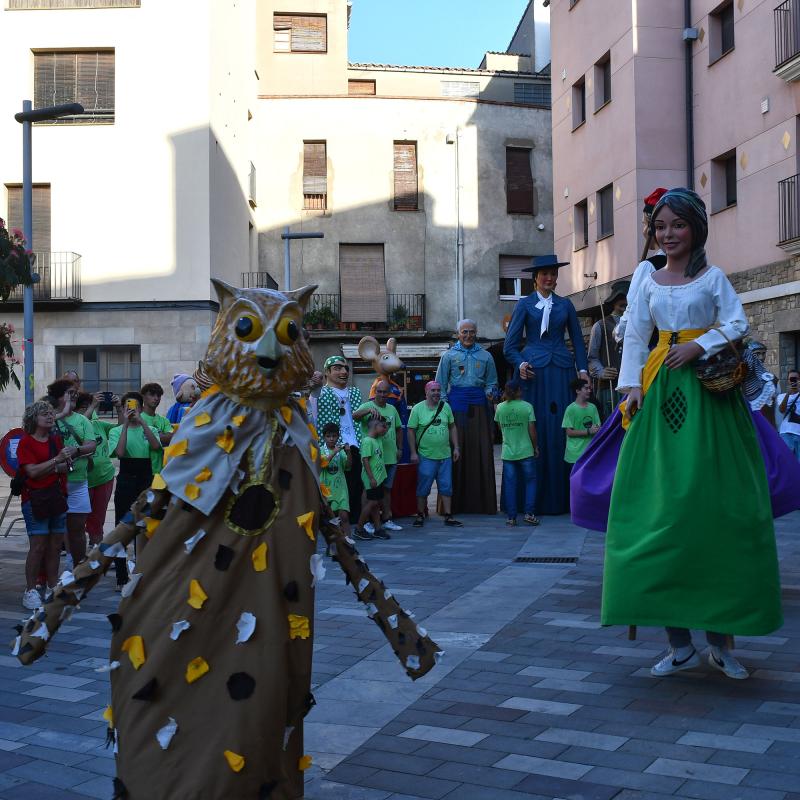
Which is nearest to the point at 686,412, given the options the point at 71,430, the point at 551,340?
the point at 71,430

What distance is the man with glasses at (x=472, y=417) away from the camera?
504 inches

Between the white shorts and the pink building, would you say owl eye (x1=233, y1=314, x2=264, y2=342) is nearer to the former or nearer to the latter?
the white shorts

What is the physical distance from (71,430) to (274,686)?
243 inches

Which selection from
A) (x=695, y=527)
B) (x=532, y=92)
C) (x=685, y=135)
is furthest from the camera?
(x=532, y=92)

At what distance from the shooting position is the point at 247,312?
11.4 ft

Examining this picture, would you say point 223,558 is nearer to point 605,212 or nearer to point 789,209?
point 789,209

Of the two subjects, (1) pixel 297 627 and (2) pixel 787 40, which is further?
(2) pixel 787 40

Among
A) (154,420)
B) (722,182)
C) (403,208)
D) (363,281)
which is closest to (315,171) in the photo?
(403,208)

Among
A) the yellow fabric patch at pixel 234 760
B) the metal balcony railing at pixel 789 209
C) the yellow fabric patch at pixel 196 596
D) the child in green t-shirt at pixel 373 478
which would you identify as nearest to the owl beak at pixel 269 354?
the yellow fabric patch at pixel 196 596

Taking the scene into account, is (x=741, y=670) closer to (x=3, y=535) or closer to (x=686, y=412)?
(x=686, y=412)

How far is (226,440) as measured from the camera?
11.1ft

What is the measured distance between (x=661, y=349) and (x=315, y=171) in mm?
32664

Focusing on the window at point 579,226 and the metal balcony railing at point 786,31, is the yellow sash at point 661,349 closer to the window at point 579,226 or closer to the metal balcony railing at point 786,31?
the metal balcony railing at point 786,31

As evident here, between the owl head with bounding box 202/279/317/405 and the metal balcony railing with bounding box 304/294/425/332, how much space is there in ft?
105
